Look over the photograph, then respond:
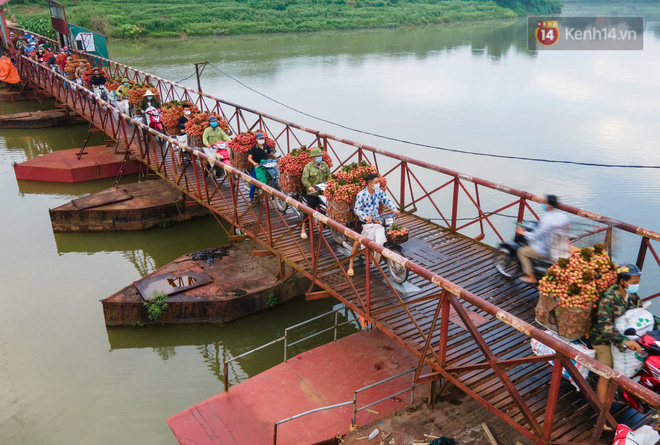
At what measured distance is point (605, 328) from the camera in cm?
491

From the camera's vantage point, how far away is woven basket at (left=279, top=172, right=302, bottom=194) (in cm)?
938

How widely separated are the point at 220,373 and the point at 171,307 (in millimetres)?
1626

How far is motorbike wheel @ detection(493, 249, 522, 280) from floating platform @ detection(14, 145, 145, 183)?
12.9 metres

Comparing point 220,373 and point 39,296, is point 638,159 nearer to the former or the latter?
point 220,373

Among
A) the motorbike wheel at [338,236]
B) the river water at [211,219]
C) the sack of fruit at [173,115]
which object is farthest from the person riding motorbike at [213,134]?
the motorbike wheel at [338,236]

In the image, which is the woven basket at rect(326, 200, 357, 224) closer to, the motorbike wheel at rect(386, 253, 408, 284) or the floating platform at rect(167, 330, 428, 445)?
the motorbike wheel at rect(386, 253, 408, 284)

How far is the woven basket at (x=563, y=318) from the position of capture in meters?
5.09

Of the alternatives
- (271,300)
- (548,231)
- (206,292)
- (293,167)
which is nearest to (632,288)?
(548,231)

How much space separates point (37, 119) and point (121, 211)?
1301 centimetres

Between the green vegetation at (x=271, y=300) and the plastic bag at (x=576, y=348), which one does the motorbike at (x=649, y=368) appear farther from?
the green vegetation at (x=271, y=300)

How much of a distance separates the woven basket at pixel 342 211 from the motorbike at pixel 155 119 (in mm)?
8441

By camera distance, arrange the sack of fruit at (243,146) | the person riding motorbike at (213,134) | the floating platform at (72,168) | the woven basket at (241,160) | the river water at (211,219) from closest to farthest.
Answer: the river water at (211,219)
the sack of fruit at (243,146)
the woven basket at (241,160)
the person riding motorbike at (213,134)
the floating platform at (72,168)

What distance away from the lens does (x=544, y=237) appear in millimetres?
6742

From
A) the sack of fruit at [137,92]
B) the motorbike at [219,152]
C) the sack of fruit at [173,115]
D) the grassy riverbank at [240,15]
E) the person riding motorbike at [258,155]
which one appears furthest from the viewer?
the grassy riverbank at [240,15]
